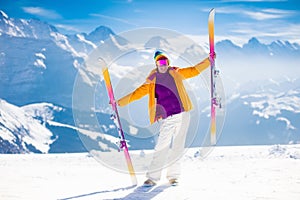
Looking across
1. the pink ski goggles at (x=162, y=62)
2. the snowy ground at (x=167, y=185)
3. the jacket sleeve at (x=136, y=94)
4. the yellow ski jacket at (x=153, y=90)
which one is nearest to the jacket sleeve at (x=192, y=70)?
the yellow ski jacket at (x=153, y=90)

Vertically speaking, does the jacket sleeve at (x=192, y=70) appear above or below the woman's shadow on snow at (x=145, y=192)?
above

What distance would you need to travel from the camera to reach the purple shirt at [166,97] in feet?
31.0

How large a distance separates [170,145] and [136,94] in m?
1.63

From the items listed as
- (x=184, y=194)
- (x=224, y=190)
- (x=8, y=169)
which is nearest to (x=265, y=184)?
(x=224, y=190)

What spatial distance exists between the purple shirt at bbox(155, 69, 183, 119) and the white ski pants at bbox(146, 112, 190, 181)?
16 centimetres

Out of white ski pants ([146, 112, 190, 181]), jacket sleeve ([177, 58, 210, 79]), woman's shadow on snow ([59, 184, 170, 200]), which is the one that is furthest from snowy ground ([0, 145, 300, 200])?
jacket sleeve ([177, 58, 210, 79])

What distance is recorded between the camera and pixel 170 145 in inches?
386

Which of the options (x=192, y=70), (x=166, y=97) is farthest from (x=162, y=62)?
(x=192, y=70)

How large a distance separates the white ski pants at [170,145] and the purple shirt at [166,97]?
0.16 meters

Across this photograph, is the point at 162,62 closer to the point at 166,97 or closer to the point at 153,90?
the point at 153,90

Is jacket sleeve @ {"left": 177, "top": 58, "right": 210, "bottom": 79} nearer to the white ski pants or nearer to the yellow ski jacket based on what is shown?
the yellow ski jacket

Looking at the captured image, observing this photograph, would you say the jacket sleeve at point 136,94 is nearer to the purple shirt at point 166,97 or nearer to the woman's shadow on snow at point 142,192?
the purple shirt at point 166,97

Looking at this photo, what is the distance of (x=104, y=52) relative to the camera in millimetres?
11680

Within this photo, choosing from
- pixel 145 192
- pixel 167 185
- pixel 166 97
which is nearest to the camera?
pixel 145 192
